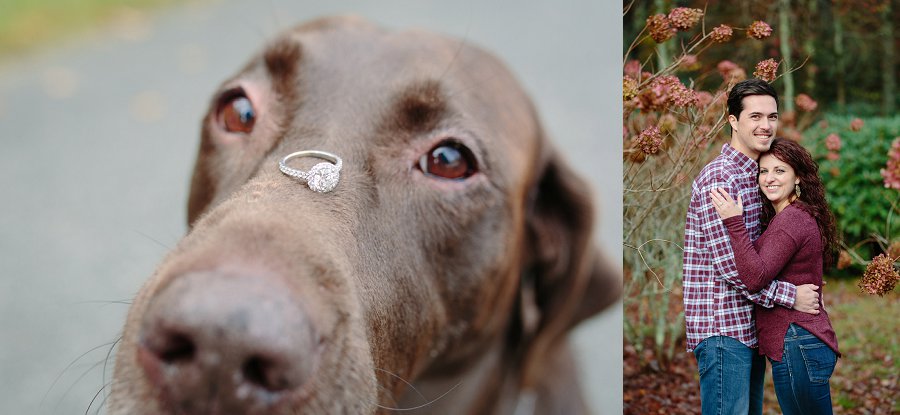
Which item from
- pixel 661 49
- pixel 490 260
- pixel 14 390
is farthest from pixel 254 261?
pixel 14 390

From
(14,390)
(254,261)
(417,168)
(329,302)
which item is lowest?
(14,390)

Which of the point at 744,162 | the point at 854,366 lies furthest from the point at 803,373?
the point at 744,162

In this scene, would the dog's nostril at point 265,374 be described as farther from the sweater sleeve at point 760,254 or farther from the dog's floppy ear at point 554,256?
the sweater sleeve at point 760,254

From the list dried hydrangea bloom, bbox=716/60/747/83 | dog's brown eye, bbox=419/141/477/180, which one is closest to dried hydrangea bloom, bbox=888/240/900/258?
dried hydrangea bloom, bbox=716/60/747/83

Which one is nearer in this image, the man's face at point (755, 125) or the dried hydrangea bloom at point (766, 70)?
the man's face at point (755, 125)

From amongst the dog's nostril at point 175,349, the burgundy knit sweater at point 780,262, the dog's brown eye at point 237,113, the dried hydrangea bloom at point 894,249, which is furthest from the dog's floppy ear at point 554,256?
the dog's nostril at point 175,349

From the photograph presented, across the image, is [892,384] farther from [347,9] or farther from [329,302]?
[347,9]
